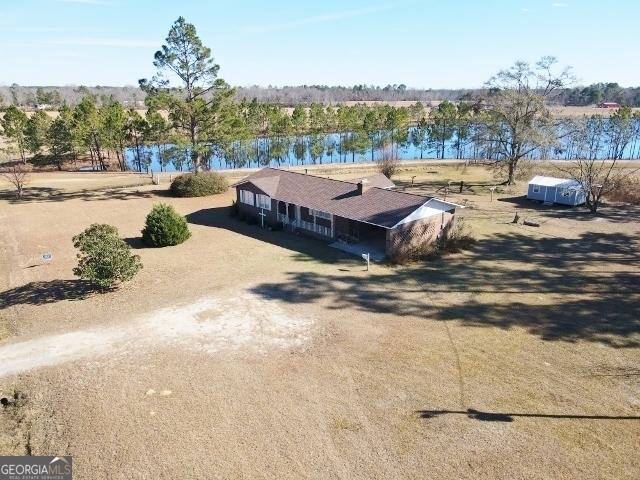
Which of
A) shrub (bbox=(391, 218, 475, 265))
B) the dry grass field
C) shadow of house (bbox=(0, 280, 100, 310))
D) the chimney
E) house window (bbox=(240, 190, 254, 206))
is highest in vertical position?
the chimney

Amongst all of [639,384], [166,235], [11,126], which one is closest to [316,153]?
[11,126]

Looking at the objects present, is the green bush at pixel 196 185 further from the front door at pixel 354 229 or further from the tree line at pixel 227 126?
the front door at pixel 354 229

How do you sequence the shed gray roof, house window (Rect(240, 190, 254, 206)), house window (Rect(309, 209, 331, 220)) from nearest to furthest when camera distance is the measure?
the shed gray roof
house window (Rect(309, 209, 331, 220))
house window (Rect(240, 190, 254, 206))

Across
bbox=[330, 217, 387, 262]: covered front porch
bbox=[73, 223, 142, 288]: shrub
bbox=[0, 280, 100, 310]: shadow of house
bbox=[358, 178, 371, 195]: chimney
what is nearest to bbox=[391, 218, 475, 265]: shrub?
bbox=[330, 217, 387, 262]: covered front porch

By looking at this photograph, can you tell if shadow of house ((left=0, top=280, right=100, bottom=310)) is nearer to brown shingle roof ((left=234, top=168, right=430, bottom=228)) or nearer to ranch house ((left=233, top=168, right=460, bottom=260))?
ranch house ((left=233, top=168, right=460, bottom=260))

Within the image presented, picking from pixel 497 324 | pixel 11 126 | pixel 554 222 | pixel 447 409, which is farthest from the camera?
pixel 11 126

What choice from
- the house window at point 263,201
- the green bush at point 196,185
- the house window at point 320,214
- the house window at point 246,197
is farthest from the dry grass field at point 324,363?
the green bush at point 196,185

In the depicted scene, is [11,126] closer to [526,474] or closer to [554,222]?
[554,222]
